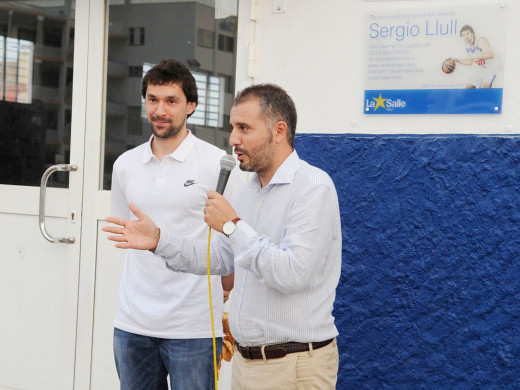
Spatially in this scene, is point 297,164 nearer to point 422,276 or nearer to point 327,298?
point 327,298

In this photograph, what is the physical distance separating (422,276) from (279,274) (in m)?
1.29

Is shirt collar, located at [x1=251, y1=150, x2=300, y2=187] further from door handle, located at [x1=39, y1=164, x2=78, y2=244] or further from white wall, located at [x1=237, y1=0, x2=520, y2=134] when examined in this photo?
door handle, located at [x1=39, y1=164, x2=78, y2=244]

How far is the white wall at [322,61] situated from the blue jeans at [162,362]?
120 cm

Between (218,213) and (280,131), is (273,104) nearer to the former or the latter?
(280,131)

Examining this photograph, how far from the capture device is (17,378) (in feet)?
16.8

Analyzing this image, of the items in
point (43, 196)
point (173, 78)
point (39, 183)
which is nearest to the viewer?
point (173, 78)

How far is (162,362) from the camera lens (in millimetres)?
3619

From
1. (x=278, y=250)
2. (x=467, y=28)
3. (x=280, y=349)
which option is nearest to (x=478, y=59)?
(x=467, y=28)

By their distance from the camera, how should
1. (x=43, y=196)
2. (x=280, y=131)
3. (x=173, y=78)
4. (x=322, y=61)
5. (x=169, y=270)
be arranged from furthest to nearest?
(x=43, y=196)
(x=322, y=61)
(x=173, y=78)
(x=169, y=270)
(x=280, y=131)

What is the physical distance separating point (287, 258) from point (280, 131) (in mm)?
494

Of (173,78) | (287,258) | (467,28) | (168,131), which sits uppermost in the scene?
(467,28)

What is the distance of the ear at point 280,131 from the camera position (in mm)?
2990

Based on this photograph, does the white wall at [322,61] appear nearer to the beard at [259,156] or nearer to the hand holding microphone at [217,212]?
the beard at [259,156]

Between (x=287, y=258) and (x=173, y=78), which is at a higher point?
(x=173, y=78)
